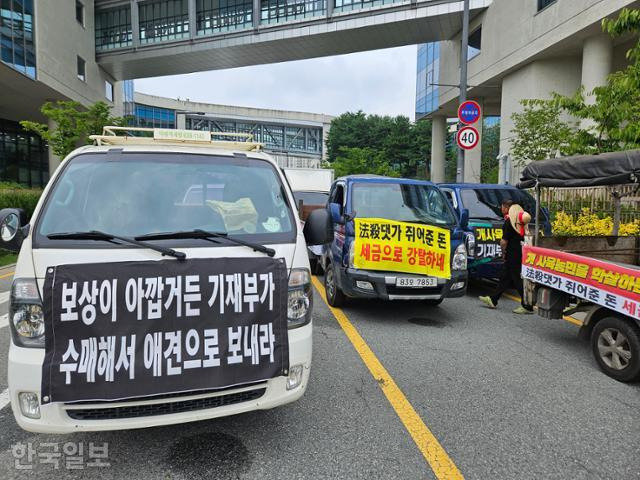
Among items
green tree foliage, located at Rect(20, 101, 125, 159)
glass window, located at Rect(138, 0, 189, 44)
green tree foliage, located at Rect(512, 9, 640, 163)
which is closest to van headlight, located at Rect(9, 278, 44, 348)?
green tree foliage, located at Rect(512, 9, 640, 163)

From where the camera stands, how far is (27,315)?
96.0 inches

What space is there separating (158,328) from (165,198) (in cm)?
98

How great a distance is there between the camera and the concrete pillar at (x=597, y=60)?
58.1 feet

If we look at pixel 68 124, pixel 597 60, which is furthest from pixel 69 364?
pixel 68 124

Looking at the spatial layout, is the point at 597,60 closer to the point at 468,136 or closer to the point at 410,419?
the point at 468,136

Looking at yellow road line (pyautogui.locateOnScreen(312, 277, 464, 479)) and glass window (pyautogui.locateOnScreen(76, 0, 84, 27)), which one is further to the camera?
glass window (pyautogui.locateOnScreen(76, 0, 84, 27))

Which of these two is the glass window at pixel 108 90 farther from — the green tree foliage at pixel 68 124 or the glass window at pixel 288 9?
the glass window at pixel 288 9

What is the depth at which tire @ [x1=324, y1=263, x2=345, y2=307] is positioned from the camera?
643 cm

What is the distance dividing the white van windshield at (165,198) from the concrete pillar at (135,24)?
103ft

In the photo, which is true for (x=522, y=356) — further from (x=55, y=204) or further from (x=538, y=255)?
(x=55, y=204)

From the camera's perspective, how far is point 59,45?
923 inches

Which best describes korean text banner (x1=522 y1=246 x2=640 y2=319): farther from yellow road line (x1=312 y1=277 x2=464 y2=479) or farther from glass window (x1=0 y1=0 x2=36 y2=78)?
glass window (x1=0 y1=0 x2=36 y2=78)

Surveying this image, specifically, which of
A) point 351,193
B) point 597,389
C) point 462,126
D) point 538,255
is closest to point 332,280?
point 351,193

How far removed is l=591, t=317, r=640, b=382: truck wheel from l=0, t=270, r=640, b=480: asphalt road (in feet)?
0.36
